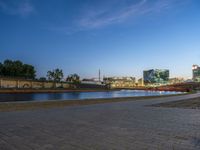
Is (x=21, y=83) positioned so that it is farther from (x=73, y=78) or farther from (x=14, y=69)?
(x=73, y=78)

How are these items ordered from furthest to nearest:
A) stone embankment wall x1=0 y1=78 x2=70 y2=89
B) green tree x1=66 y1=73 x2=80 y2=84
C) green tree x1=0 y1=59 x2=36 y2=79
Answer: green tree x1=66 y1=73 x2=80 y2=84 → green tree x1=0 y1=59 x2=36 y2=79 → stone embankment wall x1=0 y1=78 x2=70 y2=89

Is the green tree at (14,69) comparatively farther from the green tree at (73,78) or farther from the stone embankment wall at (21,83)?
the green tree at (73,78)

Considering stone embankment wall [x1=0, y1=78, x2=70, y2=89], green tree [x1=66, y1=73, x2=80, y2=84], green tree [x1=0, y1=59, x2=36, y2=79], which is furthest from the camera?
green tree [x1=66, y1=73, x2=80, y2=84]

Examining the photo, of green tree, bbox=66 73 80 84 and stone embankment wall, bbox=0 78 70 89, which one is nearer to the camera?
stone embankment wall, bbox=0 78 70 89

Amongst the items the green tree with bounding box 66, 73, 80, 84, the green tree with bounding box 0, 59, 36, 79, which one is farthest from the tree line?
the green tree with bounding box 66, 73, 80, 84

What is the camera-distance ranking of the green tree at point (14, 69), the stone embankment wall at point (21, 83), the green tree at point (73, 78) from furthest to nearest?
the green tree at point (73, 78), the green tree at point (14, 69), the stone embankment wall at point (21, 83)

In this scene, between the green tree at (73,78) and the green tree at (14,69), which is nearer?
the green tree at (14,69)

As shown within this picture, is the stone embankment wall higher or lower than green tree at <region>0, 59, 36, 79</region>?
lower

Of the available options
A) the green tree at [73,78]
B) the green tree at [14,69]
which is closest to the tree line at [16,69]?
the green tree at [14,69]

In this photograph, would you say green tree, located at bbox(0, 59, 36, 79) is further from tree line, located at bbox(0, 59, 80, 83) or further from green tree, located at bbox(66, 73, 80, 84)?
green tree, located at bbox(66, 73, 80, 84)

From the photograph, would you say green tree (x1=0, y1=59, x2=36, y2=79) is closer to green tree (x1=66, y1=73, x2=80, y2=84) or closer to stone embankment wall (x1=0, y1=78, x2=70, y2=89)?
stone embankment wall (x1=0, y1=78, x2=70, y2=89)

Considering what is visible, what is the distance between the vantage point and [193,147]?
523 cm

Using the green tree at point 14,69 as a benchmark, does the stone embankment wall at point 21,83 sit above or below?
below

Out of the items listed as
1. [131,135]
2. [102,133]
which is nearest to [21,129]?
[102,133]
